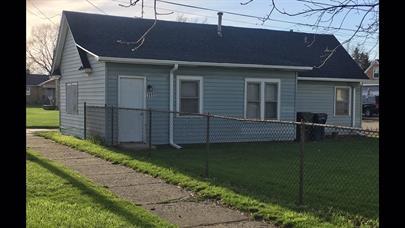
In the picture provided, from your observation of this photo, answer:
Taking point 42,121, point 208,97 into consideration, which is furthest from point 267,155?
point 42,121

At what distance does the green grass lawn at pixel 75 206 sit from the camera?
20.5 ft

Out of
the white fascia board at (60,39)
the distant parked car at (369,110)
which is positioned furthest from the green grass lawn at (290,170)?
the distant parked car at (369,110)

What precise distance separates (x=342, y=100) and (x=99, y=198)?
17.4 metres

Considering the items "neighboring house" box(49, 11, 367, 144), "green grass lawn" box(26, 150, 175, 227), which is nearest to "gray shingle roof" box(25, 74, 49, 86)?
"neighboring house" box(49, 11, 367, 144)

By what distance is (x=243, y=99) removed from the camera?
1858 centimetres

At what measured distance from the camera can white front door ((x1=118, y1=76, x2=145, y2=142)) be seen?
16594 mm

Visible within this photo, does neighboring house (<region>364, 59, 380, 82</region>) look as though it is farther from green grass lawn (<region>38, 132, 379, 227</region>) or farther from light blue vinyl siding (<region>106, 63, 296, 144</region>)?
light blue vinyl siding (<region>106, 63, 296, 144</region>)

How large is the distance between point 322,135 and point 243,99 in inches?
149

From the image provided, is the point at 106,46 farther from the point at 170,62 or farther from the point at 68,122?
the point at 68,122

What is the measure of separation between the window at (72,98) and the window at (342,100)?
38.1ft
